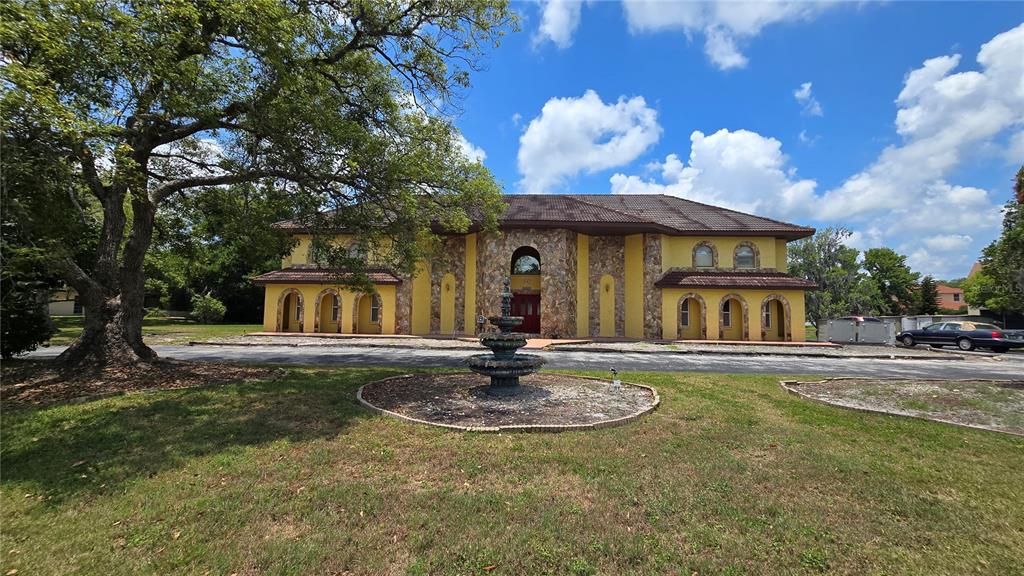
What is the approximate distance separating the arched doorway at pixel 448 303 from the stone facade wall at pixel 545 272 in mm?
1948

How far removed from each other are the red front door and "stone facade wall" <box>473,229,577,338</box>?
2176mm

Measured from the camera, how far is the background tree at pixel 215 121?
6504 mm

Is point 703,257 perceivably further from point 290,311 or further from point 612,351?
point 290,311

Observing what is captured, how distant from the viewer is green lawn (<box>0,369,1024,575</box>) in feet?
10.6

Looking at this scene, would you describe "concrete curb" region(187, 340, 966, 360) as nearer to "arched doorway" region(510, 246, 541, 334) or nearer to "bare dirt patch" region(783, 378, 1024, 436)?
"arched doorway" region(510, 246, 541, 334)

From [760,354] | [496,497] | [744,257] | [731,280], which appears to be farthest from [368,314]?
[496,497]

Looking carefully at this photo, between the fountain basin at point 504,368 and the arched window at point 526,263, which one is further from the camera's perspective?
the arched window at point 526,263

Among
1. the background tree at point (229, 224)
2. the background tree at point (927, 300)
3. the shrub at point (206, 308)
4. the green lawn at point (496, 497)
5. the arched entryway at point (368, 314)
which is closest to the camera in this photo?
the green lawn at point (496, 497)

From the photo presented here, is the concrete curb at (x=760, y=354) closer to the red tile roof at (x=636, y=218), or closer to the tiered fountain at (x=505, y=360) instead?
the red tile roof at (x=636, y=218)

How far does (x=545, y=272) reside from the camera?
2370 cm

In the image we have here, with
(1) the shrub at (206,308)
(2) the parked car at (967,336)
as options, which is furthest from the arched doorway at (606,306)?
(1) the shrub at (206,308)

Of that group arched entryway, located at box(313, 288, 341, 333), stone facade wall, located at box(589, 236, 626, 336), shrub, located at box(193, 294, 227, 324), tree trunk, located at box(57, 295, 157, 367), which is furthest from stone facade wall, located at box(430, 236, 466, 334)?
shrub, located at box(193, 294, 227, 324)

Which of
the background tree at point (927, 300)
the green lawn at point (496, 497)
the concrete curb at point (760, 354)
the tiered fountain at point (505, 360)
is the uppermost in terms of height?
the background tree at point (927, 300)

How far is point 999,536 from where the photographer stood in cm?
358
